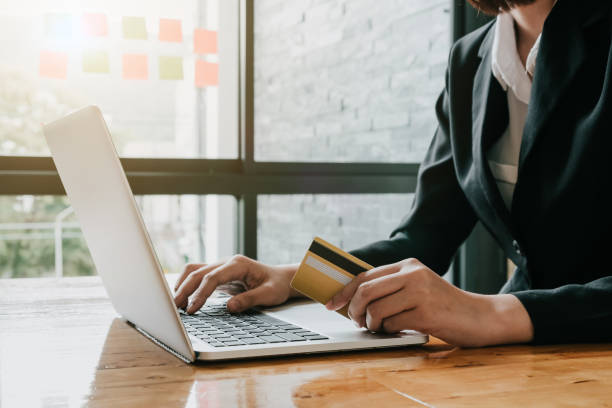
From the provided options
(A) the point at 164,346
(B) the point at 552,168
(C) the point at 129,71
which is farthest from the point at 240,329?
(C) the point at 129,71

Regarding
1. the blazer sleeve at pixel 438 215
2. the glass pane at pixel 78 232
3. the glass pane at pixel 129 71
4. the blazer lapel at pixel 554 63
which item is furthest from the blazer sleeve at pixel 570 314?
the glass pane at pixel 129 71

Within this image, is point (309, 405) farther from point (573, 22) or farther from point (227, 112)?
point (227, 112)

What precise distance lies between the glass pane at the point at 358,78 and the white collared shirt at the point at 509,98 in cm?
164

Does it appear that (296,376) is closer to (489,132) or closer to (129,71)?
(489,132)

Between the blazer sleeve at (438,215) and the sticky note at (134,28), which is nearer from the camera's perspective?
the blazer sleeve at (438,215)

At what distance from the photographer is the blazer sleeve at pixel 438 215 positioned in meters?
1.36

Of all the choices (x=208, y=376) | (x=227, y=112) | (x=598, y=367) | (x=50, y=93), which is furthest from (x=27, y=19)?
(x=598, y=367)

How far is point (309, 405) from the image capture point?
59 centimetres

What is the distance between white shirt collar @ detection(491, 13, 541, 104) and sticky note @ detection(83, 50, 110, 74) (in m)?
1.70

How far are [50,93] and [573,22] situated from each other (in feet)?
6.47

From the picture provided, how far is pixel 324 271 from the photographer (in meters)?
0.82

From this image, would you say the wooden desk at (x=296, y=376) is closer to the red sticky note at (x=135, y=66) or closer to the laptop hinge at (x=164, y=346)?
the laptop hinge at (x=164, y=346)

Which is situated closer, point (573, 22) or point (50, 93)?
point (573, 22)

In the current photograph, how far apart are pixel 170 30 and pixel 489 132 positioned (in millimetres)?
1715
